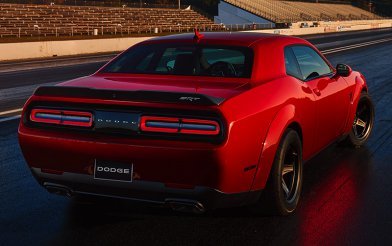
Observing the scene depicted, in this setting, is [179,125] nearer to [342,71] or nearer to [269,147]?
[269,147]

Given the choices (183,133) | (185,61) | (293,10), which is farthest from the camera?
(293,10)

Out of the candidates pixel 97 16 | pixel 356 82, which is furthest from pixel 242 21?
pixel 356 82

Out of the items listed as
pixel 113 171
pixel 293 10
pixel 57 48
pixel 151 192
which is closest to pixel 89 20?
pixel 57 48

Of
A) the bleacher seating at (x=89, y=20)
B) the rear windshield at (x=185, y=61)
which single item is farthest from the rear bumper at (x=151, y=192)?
the bleacher seating at (x=89, y=20)

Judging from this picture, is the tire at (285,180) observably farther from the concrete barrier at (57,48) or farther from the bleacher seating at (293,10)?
the bleacher seating at (293,10)

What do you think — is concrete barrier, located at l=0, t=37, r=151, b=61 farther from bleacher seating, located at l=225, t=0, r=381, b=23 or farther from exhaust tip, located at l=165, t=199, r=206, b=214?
bleacher seating, located at l=225, t=0, r=381, b=23

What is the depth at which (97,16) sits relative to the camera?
4634cm

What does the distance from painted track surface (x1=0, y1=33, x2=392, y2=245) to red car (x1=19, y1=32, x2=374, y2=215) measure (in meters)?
0.26

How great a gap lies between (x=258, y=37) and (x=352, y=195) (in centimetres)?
172

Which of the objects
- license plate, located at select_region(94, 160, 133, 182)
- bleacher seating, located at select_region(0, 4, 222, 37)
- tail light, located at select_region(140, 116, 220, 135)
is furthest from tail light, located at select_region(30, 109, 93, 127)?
bleacher seating, located at select_region(0, 4, 222, 37)

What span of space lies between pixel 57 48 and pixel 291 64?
26900 mm

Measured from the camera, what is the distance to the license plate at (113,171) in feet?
11.4

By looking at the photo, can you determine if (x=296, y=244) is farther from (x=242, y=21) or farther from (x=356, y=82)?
(x=242, y=21)

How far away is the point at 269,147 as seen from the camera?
12.2ft
